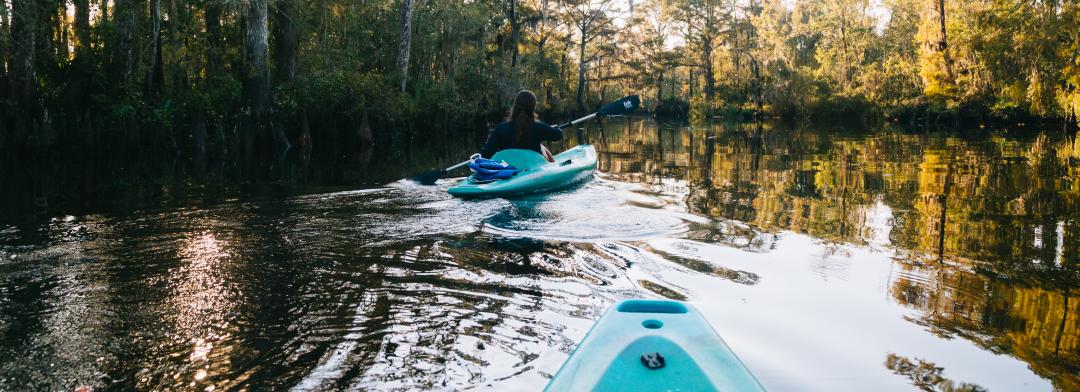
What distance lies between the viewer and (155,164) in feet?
39.5

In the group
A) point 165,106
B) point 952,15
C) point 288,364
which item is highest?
point 952,15

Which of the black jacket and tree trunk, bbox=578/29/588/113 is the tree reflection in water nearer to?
the black jacket

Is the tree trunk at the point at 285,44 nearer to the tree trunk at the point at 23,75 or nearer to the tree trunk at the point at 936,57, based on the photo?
the tree trunk at the point at 23,75

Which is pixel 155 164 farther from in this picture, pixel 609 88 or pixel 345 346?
pixel 609 88

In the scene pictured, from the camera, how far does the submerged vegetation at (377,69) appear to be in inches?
550

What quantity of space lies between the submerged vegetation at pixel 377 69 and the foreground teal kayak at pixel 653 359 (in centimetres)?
974

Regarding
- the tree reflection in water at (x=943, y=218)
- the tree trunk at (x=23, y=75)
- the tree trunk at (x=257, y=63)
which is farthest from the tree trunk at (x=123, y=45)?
the tree reflection in water at (x=943, y=218)

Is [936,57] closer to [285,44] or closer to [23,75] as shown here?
[285,44]

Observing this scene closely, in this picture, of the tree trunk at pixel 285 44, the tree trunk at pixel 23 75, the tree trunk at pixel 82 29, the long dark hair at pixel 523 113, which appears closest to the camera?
the long dark hair at pixel 523 113

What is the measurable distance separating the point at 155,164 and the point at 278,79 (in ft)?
16.9

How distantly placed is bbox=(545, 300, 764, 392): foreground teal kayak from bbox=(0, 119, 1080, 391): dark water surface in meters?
0.56

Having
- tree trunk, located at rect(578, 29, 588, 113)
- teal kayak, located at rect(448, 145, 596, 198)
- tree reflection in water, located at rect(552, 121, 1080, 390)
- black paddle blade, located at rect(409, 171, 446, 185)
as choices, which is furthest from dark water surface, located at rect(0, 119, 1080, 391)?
tree trunk, located at rect(578, 29, 588, 113)

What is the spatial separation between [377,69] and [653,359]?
811 inches

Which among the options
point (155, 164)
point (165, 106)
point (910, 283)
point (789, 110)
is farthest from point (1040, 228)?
point (789, 110)
